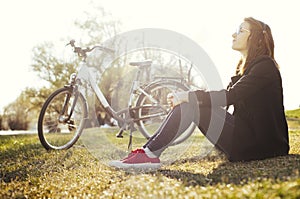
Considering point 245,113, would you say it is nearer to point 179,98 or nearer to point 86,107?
point 179,98

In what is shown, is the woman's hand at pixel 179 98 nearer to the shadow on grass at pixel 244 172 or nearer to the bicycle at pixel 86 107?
the shadow on grass at pixel 244 172

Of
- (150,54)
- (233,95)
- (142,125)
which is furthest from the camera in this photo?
(150,54)

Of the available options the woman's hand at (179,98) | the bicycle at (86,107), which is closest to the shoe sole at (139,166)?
the woman's hand at (179,98)

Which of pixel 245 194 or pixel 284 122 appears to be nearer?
pixel 245 194

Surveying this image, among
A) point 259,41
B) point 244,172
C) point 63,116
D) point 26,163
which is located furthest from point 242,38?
point 63,116

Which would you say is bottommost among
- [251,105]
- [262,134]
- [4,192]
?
[4,192]

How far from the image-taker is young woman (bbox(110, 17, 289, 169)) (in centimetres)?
311

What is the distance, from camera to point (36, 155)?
16.0ft

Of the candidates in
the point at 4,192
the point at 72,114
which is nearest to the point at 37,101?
the point at 72,114

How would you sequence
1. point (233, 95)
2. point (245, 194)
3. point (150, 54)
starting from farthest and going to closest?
point (150, 54), point (233, 95), point (245, 194)

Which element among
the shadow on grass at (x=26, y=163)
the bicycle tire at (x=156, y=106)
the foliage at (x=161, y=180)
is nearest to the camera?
the foliage at (x=161, y=180)

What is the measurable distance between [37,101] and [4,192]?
20.1 metres

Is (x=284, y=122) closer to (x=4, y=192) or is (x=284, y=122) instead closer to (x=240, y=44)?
(x=240, y=44)

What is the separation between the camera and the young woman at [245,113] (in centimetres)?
311
